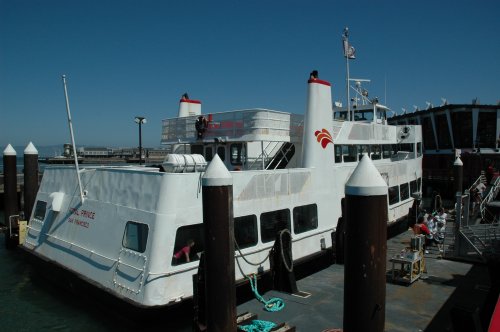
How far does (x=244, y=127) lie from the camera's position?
11164 mm

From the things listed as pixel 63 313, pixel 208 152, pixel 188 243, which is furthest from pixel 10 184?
pixel 188 243

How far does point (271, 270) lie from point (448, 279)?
4448mm

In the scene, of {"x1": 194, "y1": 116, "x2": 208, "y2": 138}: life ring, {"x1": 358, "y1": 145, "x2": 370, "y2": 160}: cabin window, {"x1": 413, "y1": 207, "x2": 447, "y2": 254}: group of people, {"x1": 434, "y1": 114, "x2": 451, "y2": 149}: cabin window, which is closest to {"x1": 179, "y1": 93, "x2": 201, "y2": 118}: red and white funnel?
{"x1": 194, "y1": 116, "x2": 208, "y2": 138}: life ring

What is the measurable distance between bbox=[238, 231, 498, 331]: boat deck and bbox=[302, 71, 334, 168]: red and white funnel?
309 cm

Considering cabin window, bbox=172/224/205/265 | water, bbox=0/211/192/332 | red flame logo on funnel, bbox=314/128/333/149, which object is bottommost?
water, bbox=0/211/192/332

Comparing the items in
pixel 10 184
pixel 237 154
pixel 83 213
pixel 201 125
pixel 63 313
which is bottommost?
pixel 63 313

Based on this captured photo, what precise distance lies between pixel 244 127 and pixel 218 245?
5.59 metres

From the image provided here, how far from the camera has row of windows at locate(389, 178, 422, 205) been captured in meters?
15.3

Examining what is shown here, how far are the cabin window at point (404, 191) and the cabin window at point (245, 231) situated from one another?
929 centimetres

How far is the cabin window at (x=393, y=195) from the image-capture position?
1513 centimetres

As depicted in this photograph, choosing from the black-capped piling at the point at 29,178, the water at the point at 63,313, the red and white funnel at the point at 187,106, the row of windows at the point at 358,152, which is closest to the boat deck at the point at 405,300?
the water at the point at 63,313

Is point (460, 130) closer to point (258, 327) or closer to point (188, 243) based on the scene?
point (188, 243)

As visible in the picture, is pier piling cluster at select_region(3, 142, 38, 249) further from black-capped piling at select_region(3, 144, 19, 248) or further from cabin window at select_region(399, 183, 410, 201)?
cabin window at select_region(399, 183, 410, 201)

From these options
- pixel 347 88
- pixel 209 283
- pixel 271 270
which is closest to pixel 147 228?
pixel 209 283
